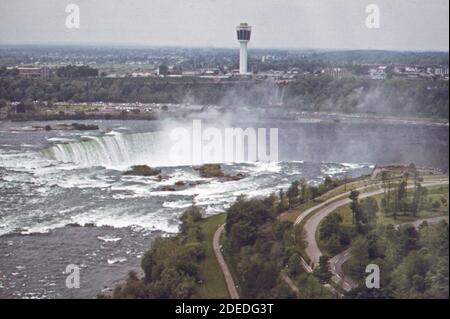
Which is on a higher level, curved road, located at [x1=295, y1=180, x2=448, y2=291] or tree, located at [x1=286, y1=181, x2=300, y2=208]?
tree, located at [x1=286, y1=181, x2=300, y2=208]

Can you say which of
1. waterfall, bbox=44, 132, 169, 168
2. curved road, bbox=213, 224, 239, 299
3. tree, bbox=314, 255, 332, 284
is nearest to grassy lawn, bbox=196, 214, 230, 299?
curved road, bbox=213, 224, 239, 299

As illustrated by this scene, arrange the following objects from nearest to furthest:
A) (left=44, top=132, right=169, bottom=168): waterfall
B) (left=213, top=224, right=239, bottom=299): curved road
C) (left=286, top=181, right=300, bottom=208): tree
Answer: (left=213, top=224, right=239, bottom=299): curved road < (left=286, top=181, right=300, bottom=208): tree < (left=44, top=132, right=169, bottom=168): waterfall

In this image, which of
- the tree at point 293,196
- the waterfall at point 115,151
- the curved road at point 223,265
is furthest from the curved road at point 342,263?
the waterfall at point 115,151

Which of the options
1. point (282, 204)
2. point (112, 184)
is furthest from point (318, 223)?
point (112, 184)

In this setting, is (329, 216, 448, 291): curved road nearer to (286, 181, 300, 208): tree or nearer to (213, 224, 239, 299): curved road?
(213, 224, 239, 299): curved road

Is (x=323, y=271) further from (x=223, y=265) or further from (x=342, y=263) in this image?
(x=223, y=265)

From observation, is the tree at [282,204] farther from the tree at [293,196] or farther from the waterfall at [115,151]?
the waterfall at [115,151]
